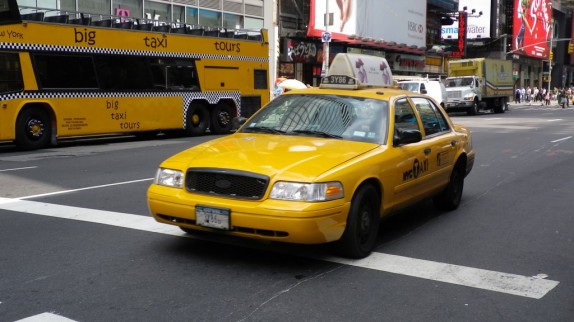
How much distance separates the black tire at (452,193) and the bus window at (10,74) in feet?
35.9

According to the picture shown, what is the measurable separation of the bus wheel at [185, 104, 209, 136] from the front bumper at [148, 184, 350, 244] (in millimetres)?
14626

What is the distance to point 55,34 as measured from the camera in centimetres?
1566

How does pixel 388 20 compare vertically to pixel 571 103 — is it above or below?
above

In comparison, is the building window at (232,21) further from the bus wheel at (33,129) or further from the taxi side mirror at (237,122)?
the taxi side mirror at (237,122)

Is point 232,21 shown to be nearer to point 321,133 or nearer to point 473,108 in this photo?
point 473,108

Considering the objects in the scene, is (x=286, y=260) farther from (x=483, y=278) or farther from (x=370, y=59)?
(x=370, y=59)

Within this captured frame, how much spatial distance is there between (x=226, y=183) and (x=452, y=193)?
3.76m

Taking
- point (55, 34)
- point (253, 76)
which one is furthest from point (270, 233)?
point (253, 76)

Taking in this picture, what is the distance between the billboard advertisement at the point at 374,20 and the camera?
36219 millimetres

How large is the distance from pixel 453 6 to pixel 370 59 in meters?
39.6

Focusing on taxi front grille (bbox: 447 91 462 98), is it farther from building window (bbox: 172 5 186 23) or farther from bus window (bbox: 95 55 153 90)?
bus window (bbox: 95 55 153 90)

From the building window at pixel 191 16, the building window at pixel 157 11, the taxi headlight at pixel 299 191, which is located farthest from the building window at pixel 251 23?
the taxi headlight at pixel 299 191

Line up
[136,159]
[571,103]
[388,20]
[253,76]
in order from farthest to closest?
[571,103], [388,20], [253,76], [136,159]

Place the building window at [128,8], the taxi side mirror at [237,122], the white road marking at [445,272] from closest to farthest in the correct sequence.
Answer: the white road marking at [445,272] → the taxi side mirror at [237,122] → the building window at [128,8]
